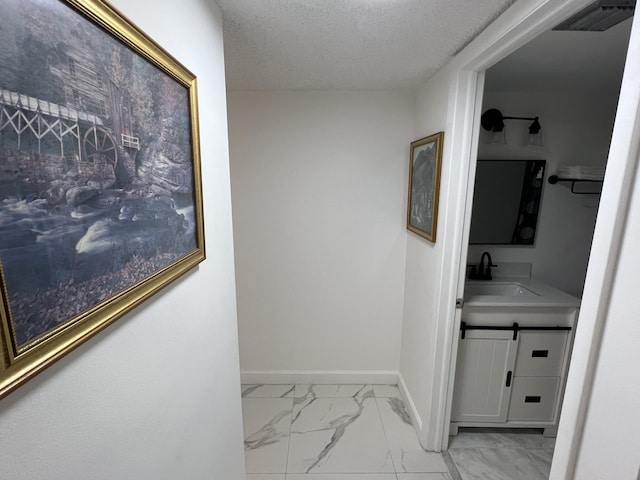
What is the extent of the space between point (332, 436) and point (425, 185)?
1.79 meters

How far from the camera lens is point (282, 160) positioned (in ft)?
7.29

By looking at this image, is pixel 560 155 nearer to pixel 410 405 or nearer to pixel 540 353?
pixel 540 353

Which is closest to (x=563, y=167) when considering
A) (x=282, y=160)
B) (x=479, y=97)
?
(x=479, y=97)

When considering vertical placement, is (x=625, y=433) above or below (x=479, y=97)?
below

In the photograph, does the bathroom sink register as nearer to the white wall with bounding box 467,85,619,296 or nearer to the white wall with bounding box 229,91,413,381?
the white wall with bounding box 467,85,619,296

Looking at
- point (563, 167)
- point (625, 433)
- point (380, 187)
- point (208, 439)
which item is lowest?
point (208, 439)

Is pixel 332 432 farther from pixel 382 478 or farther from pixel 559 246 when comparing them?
pixel 559 246

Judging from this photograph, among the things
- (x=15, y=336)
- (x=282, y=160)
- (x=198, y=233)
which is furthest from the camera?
(x=282, y=160)

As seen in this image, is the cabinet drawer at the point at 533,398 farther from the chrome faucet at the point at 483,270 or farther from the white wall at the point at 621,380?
the white wall at the point at 621,380

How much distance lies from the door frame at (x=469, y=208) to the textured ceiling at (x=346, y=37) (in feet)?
0.36

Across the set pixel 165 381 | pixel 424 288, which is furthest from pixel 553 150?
pixel 165 381

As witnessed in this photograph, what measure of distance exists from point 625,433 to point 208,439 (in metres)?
1.19

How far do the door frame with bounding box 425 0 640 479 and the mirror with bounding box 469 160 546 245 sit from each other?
2.55ft

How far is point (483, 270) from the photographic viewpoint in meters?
2.32
